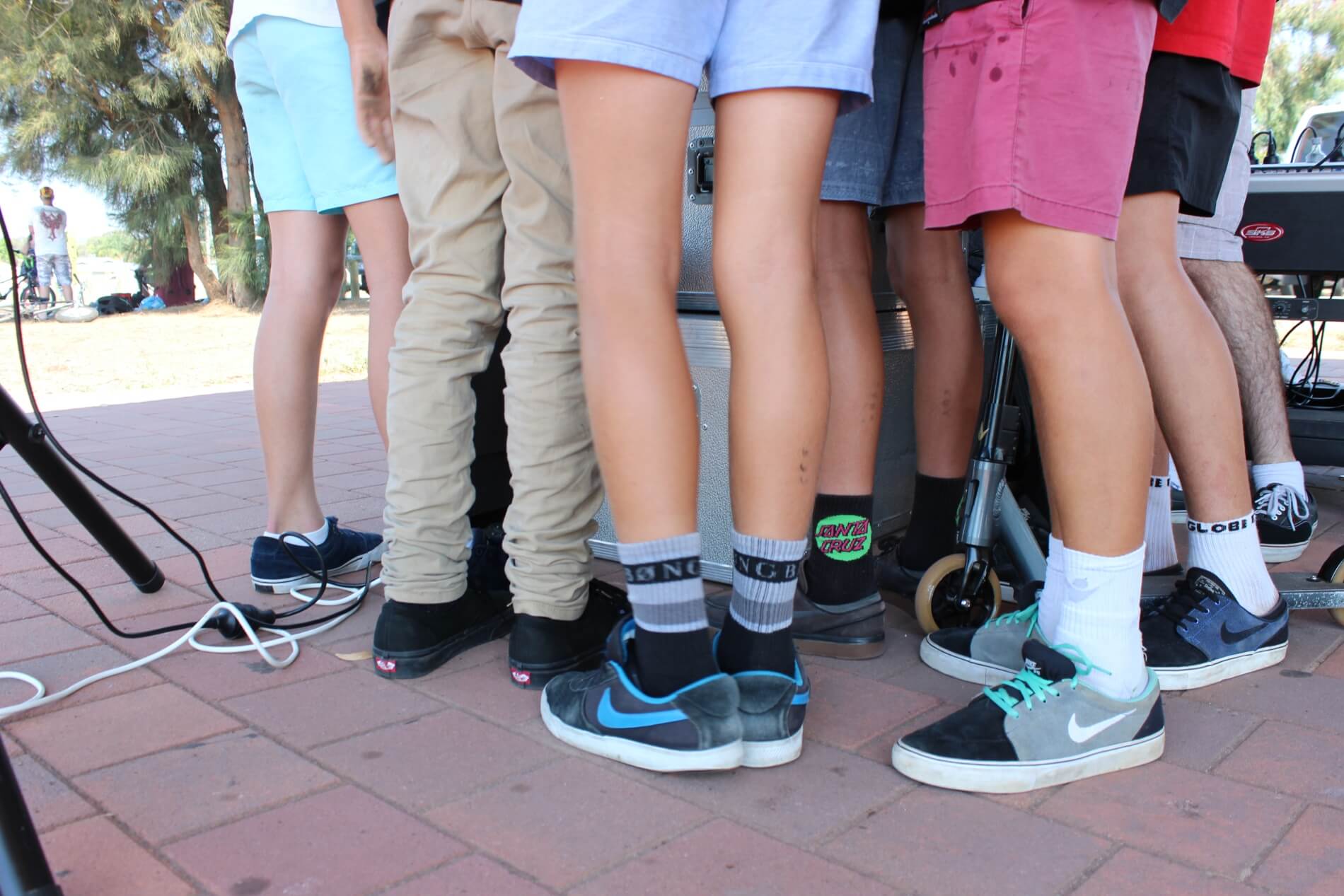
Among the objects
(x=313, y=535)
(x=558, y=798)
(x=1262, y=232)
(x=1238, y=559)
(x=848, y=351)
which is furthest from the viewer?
(x=1262, y=232)

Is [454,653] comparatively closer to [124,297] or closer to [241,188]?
[241,188]

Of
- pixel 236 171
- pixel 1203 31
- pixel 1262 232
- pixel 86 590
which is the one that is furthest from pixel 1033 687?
pixel 236 171

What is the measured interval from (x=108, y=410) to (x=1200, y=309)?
509 cm

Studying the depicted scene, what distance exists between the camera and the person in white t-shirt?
14.4 metres

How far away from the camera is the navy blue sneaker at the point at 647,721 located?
4.23 ft

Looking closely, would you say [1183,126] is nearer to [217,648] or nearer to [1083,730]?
[1083,730]

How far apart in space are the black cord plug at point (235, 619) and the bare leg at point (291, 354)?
0.34 meters

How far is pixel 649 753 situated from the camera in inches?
51.9

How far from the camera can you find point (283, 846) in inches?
45.1

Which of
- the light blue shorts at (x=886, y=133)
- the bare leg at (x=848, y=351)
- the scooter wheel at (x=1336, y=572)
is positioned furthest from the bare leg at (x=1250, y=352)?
the bare leg at (x=848, y=351)

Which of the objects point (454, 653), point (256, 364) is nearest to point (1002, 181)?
point (454, 653)

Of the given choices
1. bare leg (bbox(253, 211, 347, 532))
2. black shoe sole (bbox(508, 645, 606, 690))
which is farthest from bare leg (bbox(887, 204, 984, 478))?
bare leg (bbox(253, 211, 347, 532))

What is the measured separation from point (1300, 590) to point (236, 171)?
48.4 feet

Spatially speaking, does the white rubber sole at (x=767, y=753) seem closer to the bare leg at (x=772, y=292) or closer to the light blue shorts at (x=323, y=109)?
the bare leg at (x=772, y=292)
